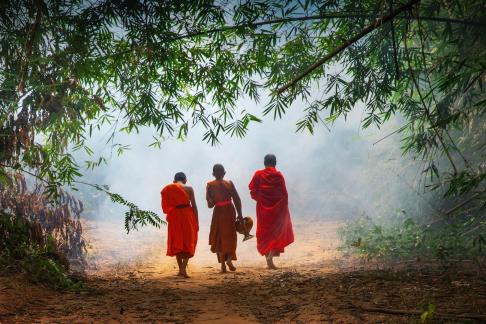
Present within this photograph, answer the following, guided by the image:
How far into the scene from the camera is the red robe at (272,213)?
795cm

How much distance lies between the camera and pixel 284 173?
22.2 m

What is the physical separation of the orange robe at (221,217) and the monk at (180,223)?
1.70ft

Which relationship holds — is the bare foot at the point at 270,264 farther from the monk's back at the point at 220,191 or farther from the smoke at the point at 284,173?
the smoke at the point at 284,173

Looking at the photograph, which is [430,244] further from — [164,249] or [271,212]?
[164,249]

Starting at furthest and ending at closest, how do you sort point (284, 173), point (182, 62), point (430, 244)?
point (284, 173) < point (430, 244) < point (182, 62)

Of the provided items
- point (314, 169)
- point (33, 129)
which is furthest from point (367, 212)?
point (33, 129)

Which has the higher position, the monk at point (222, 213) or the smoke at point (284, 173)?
the smoke at point (284, 173)

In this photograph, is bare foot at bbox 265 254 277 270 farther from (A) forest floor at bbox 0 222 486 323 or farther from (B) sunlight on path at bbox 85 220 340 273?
(A) forest floor at bbox 0 222 486 323

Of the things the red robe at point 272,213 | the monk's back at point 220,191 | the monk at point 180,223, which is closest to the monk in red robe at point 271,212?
the red robe at point 272,213

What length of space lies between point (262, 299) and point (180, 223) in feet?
8.57

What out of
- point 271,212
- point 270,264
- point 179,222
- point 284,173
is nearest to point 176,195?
point 179,222

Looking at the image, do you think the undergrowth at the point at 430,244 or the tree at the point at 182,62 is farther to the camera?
the undergrowth at the point at 430,244

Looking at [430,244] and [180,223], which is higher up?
[180,223]

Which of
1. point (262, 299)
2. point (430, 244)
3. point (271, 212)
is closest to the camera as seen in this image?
point (262, 299)
